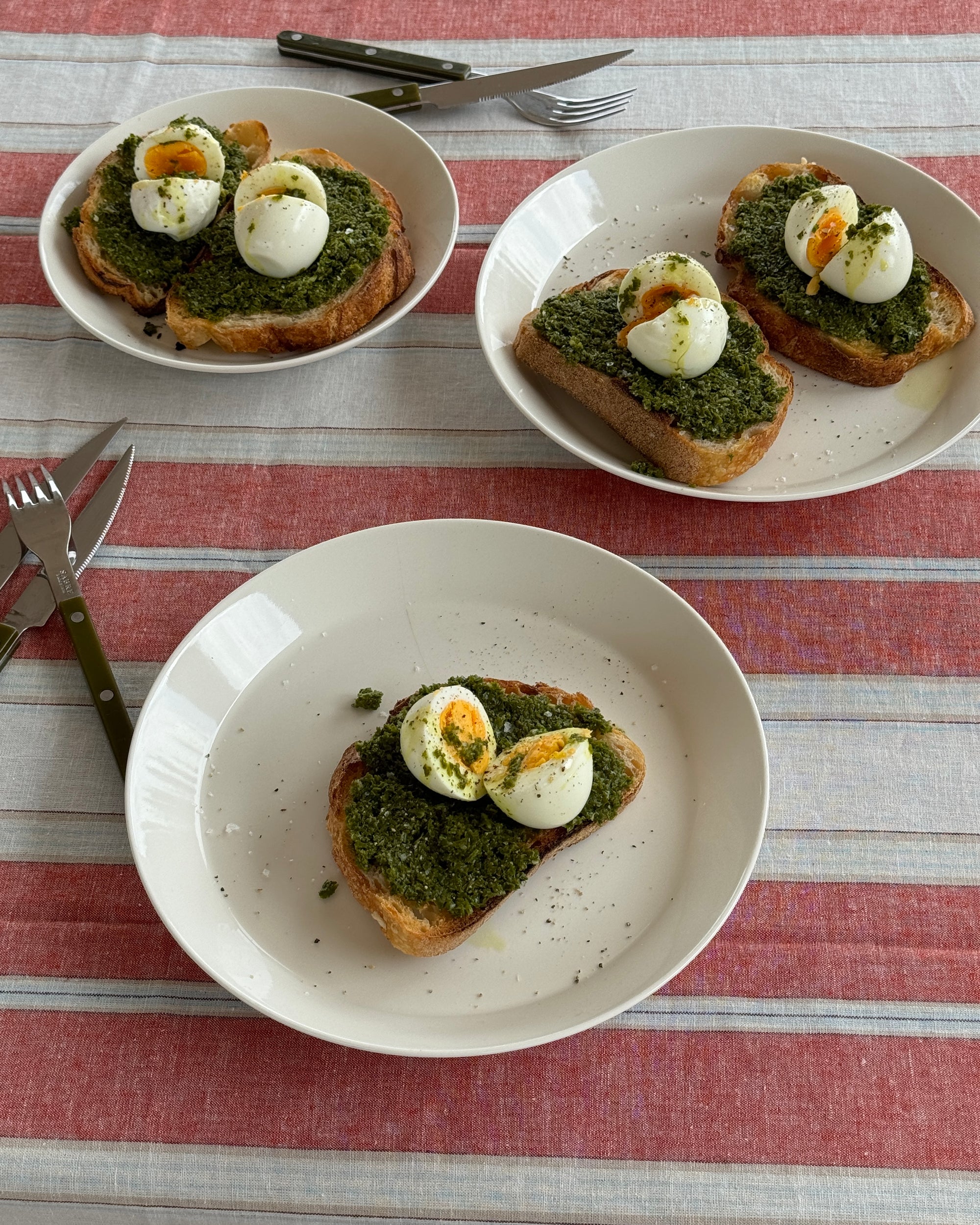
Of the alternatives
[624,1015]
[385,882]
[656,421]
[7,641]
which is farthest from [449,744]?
[7,641]

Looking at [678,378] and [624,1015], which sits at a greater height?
[678,378]

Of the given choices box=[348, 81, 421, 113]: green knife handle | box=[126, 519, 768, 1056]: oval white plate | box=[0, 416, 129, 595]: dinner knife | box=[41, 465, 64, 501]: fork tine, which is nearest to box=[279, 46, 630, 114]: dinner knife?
box=[348, 81, 421, 113]: green knife handle

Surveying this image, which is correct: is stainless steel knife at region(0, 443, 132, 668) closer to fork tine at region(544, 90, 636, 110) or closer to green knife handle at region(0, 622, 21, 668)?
green knife handle at region(0, 622, 21, 668)

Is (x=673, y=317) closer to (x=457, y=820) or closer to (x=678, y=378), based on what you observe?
(x=678, y=378)

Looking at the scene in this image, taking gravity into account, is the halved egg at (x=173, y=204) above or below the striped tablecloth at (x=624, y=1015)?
above

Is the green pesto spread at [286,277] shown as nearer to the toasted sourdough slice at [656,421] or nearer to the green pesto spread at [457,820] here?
the toasted sourdough slice at [656,421]

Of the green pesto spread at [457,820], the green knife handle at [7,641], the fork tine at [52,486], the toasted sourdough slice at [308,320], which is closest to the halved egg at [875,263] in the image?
the toasted sourdough slice at [308,320]
